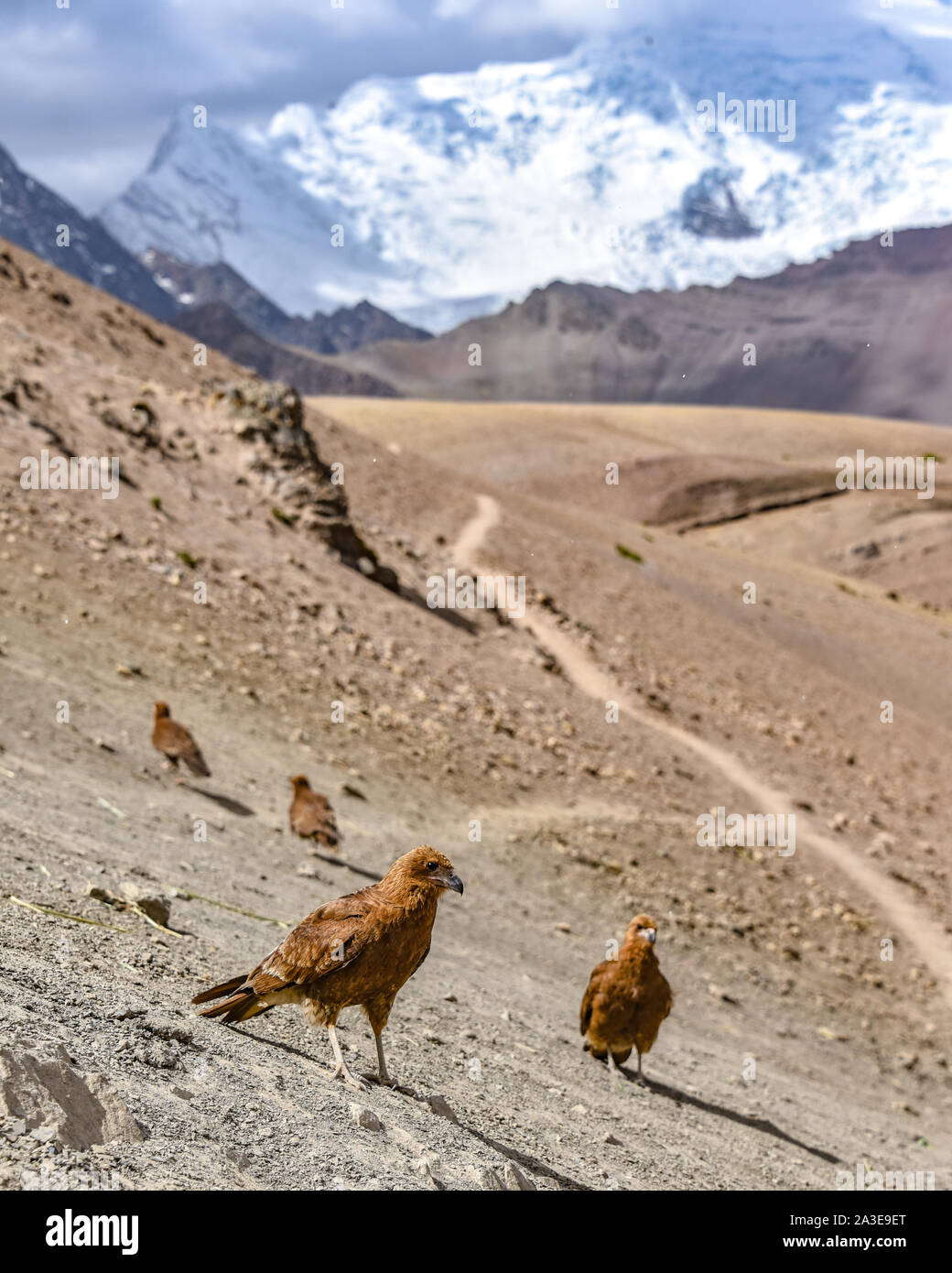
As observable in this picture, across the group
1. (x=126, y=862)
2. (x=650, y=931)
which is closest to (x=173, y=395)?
(x=126, y=862)

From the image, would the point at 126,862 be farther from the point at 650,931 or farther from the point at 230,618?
the point at 230,618

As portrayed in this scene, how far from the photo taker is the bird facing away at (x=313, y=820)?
13141 mm

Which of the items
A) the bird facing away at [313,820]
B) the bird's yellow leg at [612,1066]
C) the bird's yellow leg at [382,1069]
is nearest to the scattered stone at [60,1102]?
the bird's yellow leg at [382,1069]

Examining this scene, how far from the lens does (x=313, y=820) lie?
1315 centimetres

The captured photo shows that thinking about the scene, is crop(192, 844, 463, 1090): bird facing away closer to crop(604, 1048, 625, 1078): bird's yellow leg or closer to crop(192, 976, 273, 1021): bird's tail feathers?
crop(192, 976, 273, 1021): bird's tail feathers

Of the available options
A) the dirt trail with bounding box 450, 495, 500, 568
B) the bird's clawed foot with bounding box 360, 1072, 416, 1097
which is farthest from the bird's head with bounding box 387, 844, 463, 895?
the dirt trail with bounding box 450, 495, 500, 568

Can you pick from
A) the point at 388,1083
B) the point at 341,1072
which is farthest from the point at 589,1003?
the point at 341,1072

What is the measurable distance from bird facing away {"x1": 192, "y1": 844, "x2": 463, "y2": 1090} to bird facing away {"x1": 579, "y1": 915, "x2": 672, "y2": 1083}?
3527 millimetres

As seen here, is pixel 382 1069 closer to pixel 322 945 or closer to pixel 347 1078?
pixel 347 1078

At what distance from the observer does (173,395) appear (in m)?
29.3

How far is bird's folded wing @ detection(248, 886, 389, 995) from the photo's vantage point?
5438mm

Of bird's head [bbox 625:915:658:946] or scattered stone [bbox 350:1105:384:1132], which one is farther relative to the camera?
bird's head [bbox 625:915:658:946]

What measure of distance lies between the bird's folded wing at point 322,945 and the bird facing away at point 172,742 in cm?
844

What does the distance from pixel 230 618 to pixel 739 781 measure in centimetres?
1144
